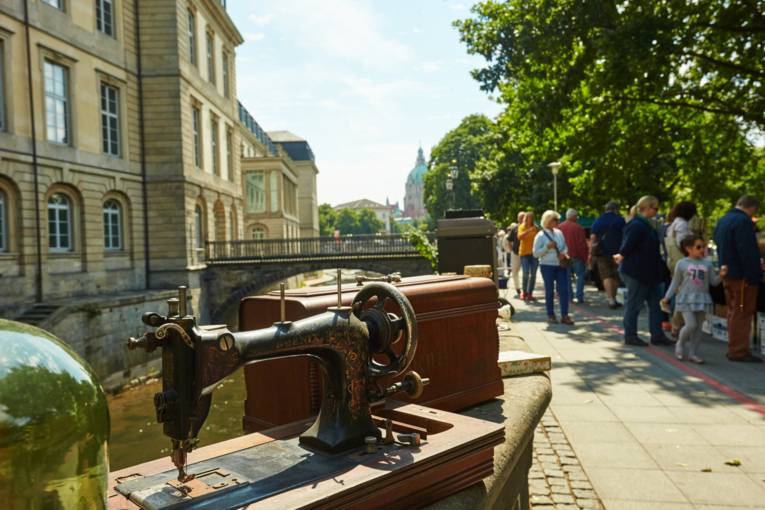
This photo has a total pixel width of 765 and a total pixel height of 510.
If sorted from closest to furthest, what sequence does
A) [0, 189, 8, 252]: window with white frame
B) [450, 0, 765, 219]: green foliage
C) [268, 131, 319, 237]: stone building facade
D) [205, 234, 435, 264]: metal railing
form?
1. [450, 0, 765, 219]: green foliage
2. [0, 189, 8, 252]: window with white frame
3. [205, 234, 435, 264]: metal railing
4. [268, 131, 319, 237]: stone building facade

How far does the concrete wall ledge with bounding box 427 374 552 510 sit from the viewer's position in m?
1.72

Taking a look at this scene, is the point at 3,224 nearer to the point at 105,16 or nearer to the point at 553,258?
the point at 105,16

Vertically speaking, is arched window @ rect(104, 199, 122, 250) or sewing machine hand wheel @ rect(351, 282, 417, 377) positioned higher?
arched window @ rect(104, 199, 122, 250)

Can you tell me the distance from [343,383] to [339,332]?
0.52 ft

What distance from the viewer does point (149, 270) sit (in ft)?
79.4

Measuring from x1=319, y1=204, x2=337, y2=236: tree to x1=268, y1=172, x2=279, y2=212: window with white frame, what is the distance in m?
54.3

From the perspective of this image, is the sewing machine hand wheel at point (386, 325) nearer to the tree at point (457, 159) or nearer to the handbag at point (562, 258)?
the handbag at point (562, 258)

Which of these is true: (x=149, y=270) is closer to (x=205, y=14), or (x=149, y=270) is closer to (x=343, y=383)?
(x=205, y=14)

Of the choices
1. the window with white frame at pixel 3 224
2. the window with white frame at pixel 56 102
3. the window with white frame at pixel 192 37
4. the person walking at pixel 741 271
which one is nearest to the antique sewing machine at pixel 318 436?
the person walking at pixel 741 271

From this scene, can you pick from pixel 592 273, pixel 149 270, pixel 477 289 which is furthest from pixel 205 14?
pixel 477 289

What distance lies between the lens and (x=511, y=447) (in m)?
A: 2.23

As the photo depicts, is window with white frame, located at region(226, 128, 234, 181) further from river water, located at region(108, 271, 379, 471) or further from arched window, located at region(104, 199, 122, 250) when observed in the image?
river water, located at region(108, 271, 379, 471)

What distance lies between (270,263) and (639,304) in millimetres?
23189

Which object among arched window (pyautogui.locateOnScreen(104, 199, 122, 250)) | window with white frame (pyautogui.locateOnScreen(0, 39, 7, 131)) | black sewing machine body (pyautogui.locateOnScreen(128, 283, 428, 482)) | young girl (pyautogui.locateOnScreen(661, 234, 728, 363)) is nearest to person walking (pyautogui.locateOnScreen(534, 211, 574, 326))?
young girl (pyautogui.locateOnScreen(661, 234, 728, 363))
